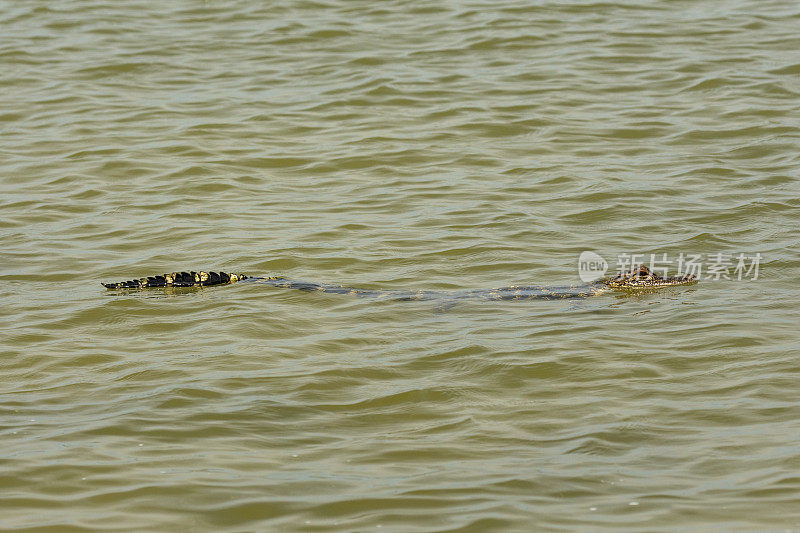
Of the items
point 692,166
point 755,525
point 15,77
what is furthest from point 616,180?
point 15,77

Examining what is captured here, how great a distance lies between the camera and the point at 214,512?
461 cm

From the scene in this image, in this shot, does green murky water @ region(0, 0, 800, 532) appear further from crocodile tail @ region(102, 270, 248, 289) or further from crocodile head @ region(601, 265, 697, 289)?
crocodile head @ region(601, 265, 697, 289)

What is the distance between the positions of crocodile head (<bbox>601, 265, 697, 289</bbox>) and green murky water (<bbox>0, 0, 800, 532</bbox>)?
20 cm

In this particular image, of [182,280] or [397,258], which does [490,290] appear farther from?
[182,280]

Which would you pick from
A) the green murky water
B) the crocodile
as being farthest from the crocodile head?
the green murky water

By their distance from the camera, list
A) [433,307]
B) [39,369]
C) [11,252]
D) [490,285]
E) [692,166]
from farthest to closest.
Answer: [692,166]
[11,252]
[490,285]
[433,307]
[39,369]

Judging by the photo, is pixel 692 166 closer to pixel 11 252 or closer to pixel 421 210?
pixel 421 210

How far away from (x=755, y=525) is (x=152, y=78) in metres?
11.9

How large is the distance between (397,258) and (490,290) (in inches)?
44.7

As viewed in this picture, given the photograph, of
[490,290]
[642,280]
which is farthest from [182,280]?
[642,280]

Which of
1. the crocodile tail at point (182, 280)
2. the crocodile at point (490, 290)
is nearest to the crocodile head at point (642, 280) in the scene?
the crocodile at point (490, 290)

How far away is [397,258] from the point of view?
28.7 ft

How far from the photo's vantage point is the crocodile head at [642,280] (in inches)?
309

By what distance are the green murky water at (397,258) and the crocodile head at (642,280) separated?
0.64 ft
